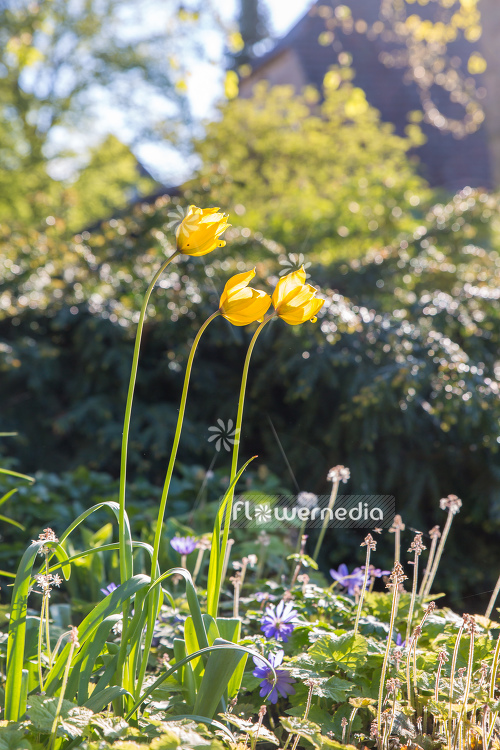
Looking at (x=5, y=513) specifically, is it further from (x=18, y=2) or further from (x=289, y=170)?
(x=18, y=2)

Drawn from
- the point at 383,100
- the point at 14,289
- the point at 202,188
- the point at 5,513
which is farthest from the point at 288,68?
the point at 5,513

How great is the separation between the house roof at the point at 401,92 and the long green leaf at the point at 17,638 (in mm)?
13340

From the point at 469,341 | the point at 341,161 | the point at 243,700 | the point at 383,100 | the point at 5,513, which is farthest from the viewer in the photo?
the point at 383,100

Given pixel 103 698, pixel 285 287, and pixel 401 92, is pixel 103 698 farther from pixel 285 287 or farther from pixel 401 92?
pixel 401 92

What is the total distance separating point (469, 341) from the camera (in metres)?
3.02

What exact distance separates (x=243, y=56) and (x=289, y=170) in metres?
14.6

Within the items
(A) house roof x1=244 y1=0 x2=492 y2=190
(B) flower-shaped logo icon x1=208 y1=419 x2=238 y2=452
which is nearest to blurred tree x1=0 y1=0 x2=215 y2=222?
(A) house roof x1=244 y1=0 x2=492 y2=190

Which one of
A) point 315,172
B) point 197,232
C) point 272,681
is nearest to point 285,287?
point 197,232

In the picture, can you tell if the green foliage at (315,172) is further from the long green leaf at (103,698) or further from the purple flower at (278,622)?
the long green leaf at (103,698)

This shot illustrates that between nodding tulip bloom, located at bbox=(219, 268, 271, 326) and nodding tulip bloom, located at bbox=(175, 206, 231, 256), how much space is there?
0.08 metres

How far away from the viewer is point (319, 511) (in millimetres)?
2520

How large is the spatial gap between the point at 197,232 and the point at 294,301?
0.74 ft

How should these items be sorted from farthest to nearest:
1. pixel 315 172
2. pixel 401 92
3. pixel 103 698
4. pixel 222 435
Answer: pixel 401 92 → pixel 315 172 → pixel 222 435 → pixel 103 698

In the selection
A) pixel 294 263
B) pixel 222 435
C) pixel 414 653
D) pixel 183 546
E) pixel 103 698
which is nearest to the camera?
pixel 103 698
